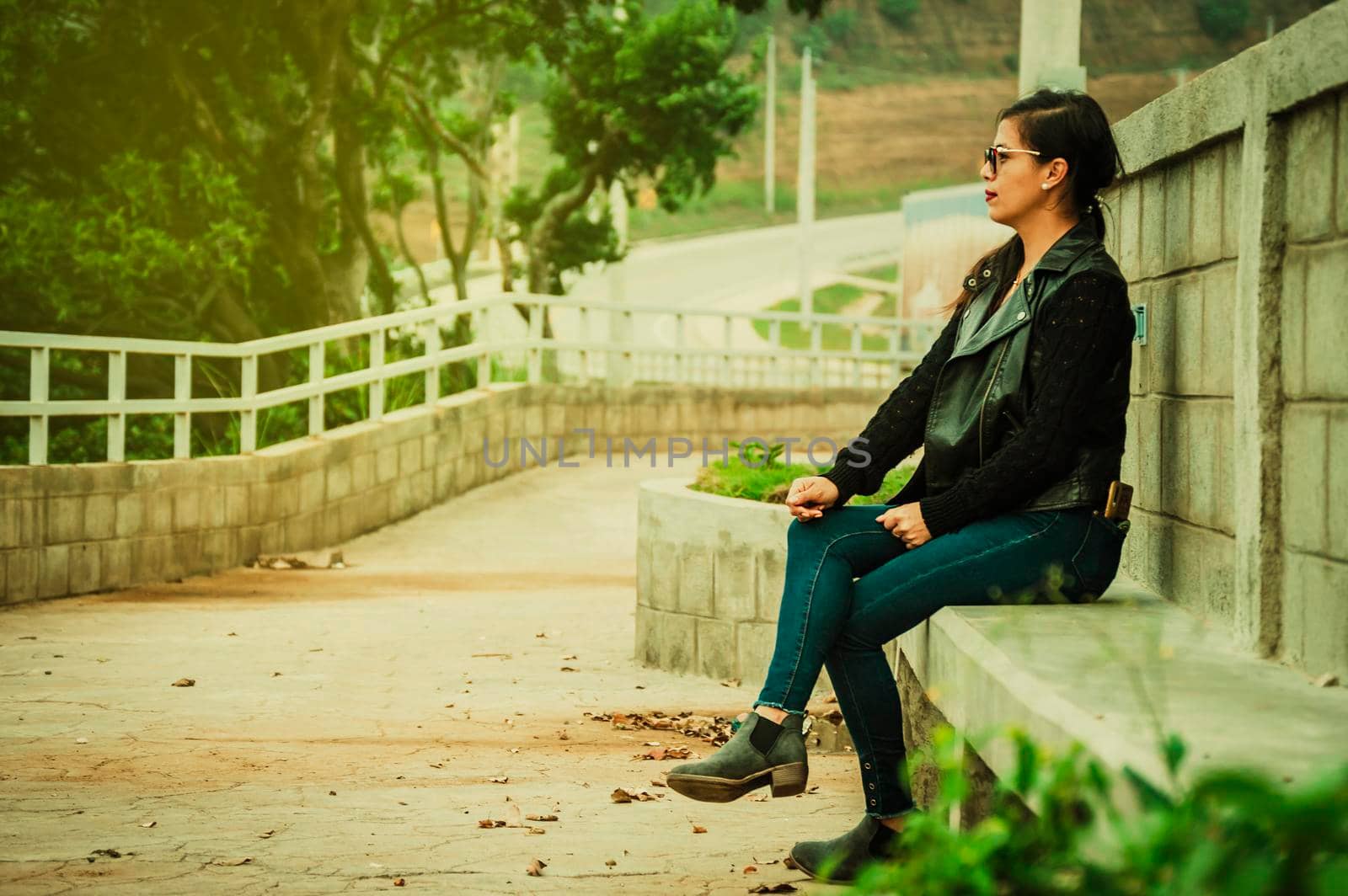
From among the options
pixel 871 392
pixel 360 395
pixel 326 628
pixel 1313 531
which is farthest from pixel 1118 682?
pixel 871 392

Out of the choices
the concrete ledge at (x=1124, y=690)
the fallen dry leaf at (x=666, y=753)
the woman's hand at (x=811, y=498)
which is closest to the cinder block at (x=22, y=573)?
the fallen dry leaf at (x=666, y=753)

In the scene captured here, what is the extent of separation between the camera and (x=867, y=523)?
4340 mm

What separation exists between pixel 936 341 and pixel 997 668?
1.50m

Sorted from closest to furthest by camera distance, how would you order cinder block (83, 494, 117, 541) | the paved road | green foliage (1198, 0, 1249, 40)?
cinder block (83, 494, 117, 541)
the paved road
green foliage (1198, 0, 1249, 40)

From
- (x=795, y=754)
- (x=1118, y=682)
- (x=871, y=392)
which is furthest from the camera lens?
(x=871, y=392)

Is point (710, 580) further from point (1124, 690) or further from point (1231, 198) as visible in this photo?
point (1124, 690)

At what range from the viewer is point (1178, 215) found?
4590 millimetres

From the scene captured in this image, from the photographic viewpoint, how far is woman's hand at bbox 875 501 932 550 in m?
4.21

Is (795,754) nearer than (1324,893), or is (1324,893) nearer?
(1324,893)

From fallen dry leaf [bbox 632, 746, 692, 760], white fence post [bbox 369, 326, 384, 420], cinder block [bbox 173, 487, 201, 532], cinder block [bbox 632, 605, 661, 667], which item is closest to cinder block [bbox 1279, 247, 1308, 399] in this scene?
fallen dry leaf [bbox 632, 746, 692, 760]

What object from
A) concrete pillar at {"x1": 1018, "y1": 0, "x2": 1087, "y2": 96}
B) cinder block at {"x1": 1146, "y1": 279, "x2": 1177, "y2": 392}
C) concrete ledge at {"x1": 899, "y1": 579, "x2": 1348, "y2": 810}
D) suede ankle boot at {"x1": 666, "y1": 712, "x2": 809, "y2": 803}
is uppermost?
concrete pillar at {"x1": 1018, "y1": 0, "x2": 1087, "y2": 96}

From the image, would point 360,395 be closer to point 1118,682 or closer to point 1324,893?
point 1118,682

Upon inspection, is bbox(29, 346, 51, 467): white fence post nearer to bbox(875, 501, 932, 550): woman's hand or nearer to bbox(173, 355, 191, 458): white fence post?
bbox(173, 355, 191, 458): white fence post

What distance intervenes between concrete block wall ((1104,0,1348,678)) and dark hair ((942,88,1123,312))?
23cm
